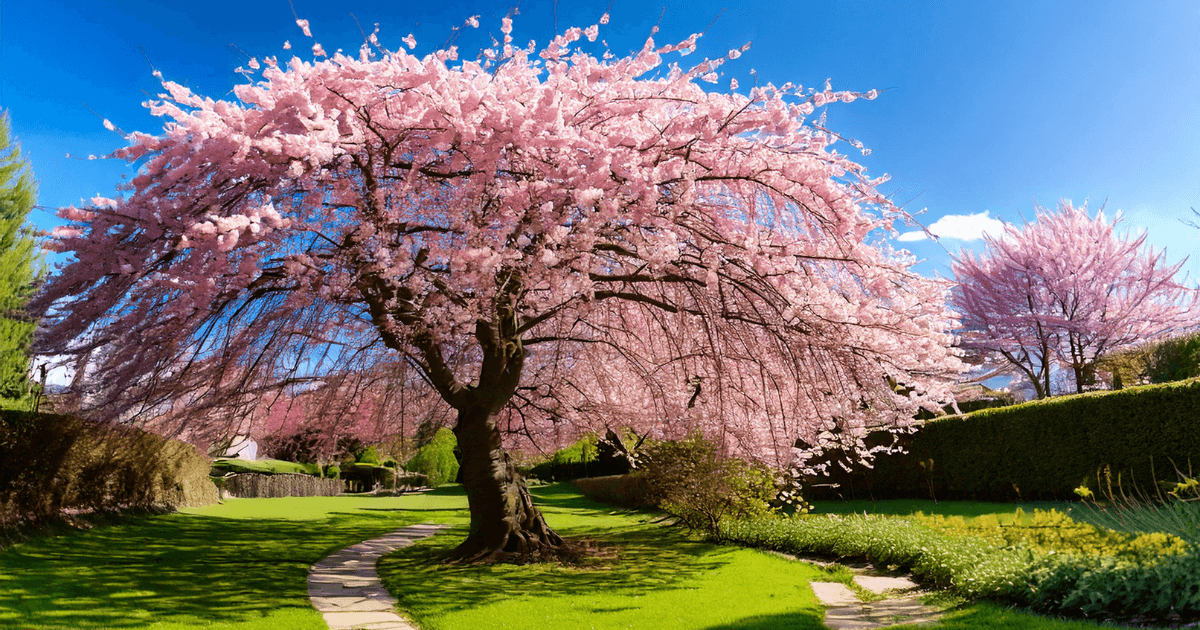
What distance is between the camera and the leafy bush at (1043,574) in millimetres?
5977

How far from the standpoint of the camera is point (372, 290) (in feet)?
30.1

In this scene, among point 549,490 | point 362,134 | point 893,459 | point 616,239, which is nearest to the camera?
point 362,134

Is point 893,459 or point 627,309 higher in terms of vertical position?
point 627,309

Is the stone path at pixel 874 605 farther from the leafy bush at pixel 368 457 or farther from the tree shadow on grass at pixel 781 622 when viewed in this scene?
the leafy bush at pixel 368 457

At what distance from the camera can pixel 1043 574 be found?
6.68m

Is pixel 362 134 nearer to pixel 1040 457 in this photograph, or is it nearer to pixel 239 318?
pixel 239 318

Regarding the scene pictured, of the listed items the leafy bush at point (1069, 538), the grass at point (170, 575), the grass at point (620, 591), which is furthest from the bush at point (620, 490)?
the leafy bush at point (1069, 538)

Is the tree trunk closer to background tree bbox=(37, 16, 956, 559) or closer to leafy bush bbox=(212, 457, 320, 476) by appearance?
background tree bbox=(37, 16, 956, 559)

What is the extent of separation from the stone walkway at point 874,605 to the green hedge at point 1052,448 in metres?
6.41

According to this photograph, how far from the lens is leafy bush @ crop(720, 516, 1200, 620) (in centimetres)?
598

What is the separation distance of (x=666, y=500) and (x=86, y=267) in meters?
10.5

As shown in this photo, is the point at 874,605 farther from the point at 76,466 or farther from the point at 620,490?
the point at 620,490

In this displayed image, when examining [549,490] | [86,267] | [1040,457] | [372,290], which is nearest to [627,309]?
[372,290]

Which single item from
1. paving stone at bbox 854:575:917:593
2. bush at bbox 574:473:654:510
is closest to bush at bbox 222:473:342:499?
bush at bbox 574:473:654:510
